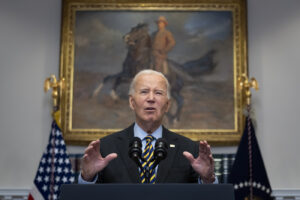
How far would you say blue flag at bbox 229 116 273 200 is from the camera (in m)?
6.89

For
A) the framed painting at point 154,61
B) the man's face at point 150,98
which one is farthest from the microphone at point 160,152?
the framed painting at point 154,61

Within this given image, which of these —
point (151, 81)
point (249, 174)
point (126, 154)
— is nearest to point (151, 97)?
point (151, 81)

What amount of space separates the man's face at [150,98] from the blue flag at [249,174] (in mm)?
3529

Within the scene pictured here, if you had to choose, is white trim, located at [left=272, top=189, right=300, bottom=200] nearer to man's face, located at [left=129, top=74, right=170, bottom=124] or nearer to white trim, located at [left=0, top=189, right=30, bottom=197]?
white trim, located at [left=0, top=189, right=30, bottom=197]

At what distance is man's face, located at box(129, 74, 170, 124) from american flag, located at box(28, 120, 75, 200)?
3409mm

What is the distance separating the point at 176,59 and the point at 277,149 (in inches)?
87.5

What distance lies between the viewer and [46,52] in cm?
777

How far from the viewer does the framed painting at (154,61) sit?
7523 mm

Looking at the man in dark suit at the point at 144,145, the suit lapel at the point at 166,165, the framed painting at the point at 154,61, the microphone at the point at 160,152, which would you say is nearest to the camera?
the microphone at the point at 160,152

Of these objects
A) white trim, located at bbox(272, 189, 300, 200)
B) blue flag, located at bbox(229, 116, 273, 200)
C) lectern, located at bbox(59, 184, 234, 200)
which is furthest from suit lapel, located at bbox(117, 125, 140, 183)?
white trim, located at bbox(272, 189, 300, 200)

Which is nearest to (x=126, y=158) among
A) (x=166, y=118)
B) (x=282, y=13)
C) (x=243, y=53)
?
(x=166, y=118)

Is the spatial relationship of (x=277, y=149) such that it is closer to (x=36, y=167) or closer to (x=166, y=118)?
(x=166, y=118)

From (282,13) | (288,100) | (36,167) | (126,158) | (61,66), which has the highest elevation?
(282,13)

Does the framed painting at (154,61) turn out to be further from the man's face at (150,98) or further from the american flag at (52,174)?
the man's face at (150,98)
